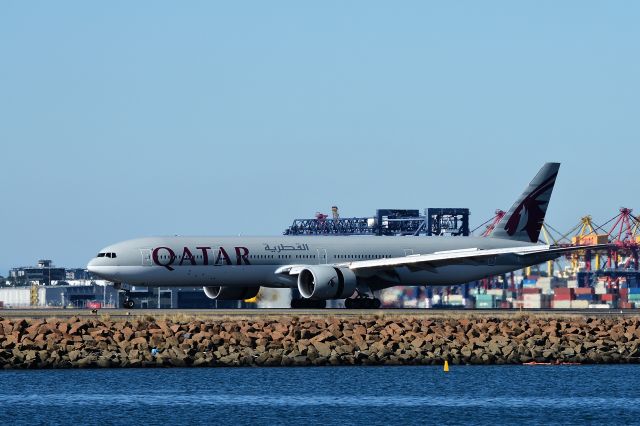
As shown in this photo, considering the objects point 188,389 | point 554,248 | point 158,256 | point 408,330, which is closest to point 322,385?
Answer: point 188,389

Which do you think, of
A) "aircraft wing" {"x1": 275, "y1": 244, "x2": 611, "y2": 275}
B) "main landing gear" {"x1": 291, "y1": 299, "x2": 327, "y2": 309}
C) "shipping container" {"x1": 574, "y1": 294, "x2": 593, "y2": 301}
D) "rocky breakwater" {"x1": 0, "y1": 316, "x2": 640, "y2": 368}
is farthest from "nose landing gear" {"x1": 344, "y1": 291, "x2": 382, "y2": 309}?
"shipping container" {"x1": 574, "y1": 294, "x2": 593, "y2": 301}

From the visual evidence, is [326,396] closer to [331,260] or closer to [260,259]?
[260,259]

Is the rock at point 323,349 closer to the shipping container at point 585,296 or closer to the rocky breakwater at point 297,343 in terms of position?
the rocky breakwater at point 297,343

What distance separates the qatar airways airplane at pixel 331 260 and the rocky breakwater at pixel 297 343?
15.2m

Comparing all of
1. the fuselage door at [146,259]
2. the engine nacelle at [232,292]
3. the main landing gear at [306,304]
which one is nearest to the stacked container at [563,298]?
the main landing gear at [306,304]

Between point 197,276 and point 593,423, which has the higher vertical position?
point 197,276

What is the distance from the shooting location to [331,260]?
80000 millimetres

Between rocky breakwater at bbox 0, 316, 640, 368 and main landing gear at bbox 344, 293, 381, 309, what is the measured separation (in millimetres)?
Result: 19890

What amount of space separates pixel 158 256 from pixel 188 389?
29.5 meters

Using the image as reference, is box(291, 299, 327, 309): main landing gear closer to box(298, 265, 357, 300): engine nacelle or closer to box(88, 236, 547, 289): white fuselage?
box(88, 236, 547, 289): white fuselage

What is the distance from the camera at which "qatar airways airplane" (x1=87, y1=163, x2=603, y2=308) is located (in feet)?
244

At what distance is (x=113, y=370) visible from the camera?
50.1 meters

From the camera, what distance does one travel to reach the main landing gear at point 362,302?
7950 cm

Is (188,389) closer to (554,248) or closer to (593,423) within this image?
(593,423)
